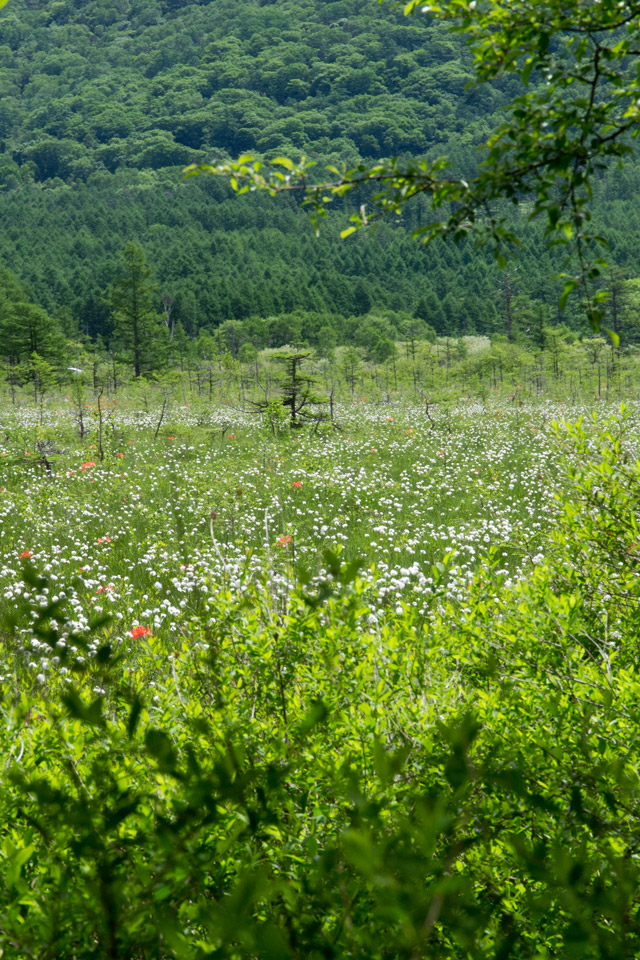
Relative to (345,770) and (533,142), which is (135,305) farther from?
(345,770)

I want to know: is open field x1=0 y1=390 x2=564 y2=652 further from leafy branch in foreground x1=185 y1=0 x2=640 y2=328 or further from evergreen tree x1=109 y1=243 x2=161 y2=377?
evergreen tree x1=109 y1=243 x2=161 y2=377

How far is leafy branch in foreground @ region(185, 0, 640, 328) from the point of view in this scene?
207 cm

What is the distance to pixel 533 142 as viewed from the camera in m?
2.17

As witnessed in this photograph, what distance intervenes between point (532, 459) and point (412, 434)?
14.3ft

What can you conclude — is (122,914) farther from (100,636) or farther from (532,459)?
(532,459)

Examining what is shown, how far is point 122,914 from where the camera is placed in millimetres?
1219

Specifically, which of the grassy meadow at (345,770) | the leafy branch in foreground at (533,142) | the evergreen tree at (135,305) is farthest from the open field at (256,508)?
the evergreen tree at (135,305)

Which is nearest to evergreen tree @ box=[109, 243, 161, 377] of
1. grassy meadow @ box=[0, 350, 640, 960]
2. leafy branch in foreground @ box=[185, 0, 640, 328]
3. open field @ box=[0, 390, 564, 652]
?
open field @ box=[0, 390, 564, 652]

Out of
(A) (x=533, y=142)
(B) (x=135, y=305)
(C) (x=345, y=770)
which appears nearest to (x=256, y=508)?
(A) (x=533, y=142)

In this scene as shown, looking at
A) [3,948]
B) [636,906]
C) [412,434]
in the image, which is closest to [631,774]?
[636,906]

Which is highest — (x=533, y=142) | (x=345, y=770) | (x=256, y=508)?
(x=533, y=142)

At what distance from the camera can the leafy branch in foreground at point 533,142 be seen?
6.79ft

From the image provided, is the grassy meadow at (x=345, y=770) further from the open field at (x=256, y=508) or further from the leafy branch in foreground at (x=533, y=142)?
the leafy branch in foreground at (x=533, y=142)

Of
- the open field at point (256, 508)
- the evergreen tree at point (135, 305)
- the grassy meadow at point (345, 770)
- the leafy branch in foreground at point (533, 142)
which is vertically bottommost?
the open field at point (256, 508)
